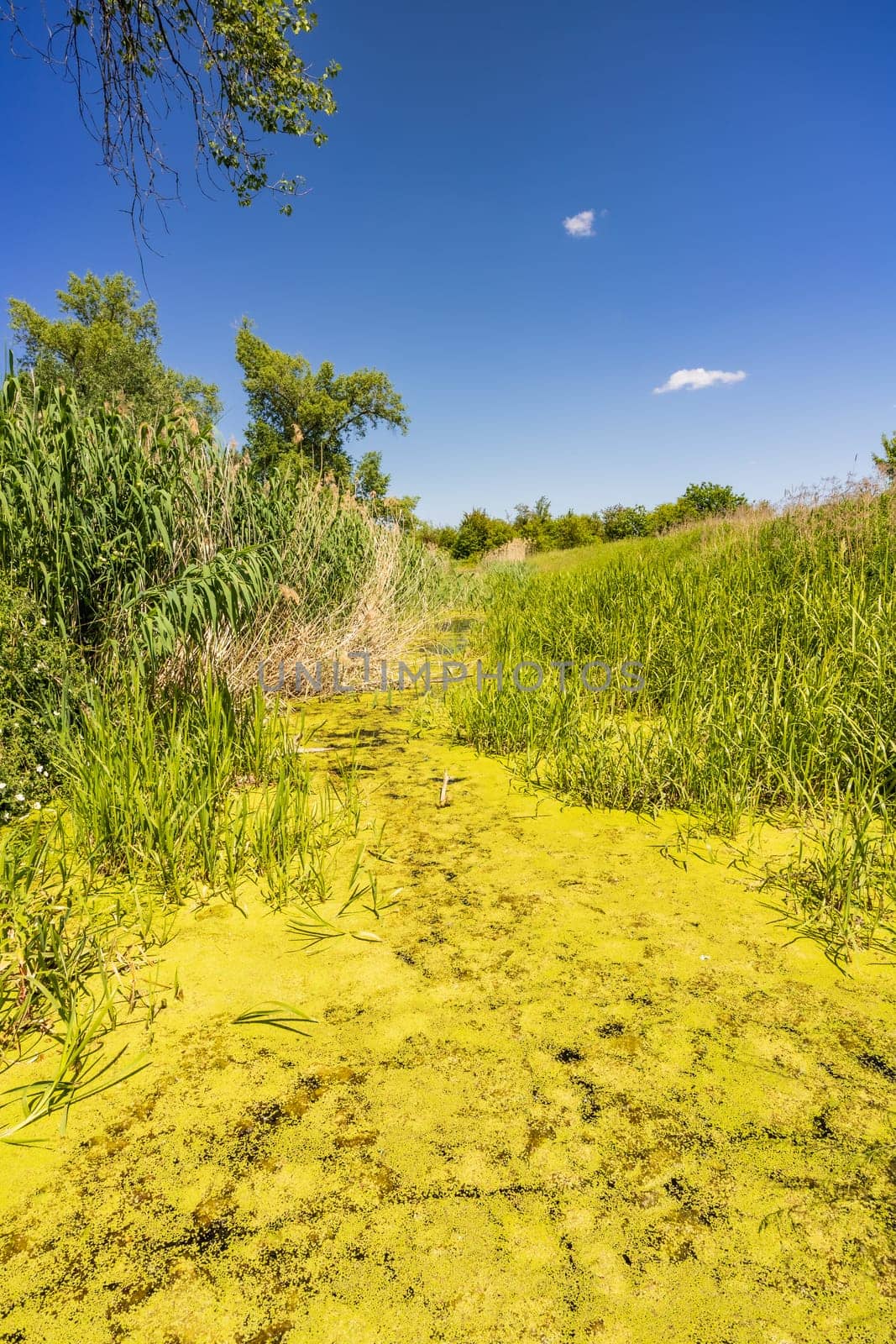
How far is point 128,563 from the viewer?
3070 millimetres

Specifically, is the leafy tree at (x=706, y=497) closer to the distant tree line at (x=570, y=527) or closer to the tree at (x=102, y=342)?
the distant tree line at (x=570, y=527)

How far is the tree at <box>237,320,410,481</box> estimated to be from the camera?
83.9 feet

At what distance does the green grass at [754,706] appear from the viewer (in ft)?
7.12

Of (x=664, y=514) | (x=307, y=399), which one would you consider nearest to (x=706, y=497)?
(x=664, y=514)

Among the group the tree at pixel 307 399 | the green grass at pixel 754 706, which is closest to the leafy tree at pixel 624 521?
the tree at pixel 307 399

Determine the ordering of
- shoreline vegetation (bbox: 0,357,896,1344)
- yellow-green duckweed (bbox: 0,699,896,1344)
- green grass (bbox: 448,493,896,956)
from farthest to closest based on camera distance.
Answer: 1. green grass (bbox: 448,493,896,956)
2. shoreline vegetation (bbox: 0,357,896,1344)
3. yellow-green duckweed (bbox: 0,699,896,1344)

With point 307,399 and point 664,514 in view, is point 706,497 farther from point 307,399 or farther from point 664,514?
point 307,399

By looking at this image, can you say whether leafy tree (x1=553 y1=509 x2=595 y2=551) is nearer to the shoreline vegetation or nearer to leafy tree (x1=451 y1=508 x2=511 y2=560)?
leafy tree (x1=451 y1=508 x2=511 y2=560)

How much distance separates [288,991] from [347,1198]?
605 millimetres

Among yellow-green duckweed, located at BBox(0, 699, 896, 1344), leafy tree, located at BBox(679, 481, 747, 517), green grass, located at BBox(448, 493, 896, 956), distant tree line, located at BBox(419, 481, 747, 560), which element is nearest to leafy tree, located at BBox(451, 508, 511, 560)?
distant tree line, located at BBox(419, 481, 747, 560)

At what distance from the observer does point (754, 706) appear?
2.84 meters

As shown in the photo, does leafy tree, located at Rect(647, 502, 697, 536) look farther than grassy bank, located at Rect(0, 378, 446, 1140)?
Yes

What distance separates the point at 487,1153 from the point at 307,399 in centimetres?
2794

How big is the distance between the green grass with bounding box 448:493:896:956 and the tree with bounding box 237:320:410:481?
22869 mm
